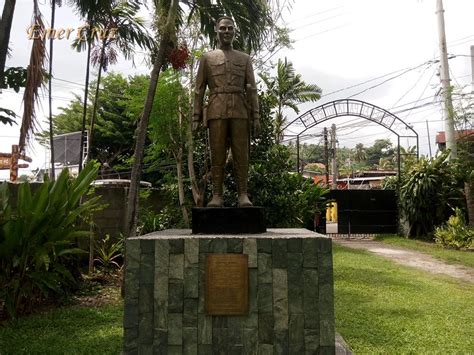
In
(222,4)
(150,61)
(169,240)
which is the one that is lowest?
(169,240)

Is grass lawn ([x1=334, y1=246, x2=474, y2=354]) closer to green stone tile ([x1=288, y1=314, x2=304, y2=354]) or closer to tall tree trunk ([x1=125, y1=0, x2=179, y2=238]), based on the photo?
green stone tile ([x1=288, y1=314, x2=304, y2=354])

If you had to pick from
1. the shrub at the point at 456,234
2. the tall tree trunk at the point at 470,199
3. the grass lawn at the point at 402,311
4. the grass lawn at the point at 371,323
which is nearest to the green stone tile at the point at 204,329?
the grass lawn at the point at 371,323

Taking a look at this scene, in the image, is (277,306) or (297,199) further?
(297,199)

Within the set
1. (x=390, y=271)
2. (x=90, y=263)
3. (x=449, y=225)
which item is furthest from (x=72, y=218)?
(x=449, y=225)

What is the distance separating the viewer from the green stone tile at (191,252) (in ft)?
10.7

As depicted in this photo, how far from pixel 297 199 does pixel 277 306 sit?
5.90m

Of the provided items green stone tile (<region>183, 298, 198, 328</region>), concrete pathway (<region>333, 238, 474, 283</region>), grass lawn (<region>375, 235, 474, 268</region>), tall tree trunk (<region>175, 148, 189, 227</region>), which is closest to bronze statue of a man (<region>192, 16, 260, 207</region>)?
green stone tile (<region>183, 298, 198, 328</region>)

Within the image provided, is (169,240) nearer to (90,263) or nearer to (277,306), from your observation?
(277,306)

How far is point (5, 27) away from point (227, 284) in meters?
3.76

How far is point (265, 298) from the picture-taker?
3.23 meters

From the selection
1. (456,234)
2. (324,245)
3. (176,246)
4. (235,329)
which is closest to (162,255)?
(176,246)

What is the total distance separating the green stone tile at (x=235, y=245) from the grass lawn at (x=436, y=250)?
7439mm

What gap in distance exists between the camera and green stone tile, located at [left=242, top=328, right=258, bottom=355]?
3.18m

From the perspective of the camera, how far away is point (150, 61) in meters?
6.98
